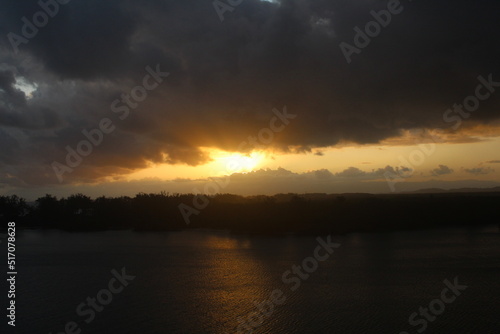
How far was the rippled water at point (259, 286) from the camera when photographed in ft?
55.7

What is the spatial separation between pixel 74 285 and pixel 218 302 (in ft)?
31.1

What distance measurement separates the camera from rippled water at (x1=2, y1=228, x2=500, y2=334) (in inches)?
668

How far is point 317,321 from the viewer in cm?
1698

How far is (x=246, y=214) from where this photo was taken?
193 feet

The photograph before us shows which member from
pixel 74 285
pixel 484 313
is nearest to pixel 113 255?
pixel 74 285

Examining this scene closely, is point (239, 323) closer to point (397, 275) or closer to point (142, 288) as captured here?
point (142, 288)

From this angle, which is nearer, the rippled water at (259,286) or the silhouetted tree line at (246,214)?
the rippled water at (259,286)

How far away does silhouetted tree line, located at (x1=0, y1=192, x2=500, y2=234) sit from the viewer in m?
54.1

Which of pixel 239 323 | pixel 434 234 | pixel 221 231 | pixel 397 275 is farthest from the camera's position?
pixel 221 231

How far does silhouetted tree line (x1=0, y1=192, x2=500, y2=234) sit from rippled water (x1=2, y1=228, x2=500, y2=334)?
1422 centimetres

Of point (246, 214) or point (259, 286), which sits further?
point (246, 214)

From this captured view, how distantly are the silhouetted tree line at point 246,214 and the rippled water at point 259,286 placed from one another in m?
14.2

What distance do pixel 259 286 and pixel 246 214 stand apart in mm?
36186

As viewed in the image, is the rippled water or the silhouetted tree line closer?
the rippled water
